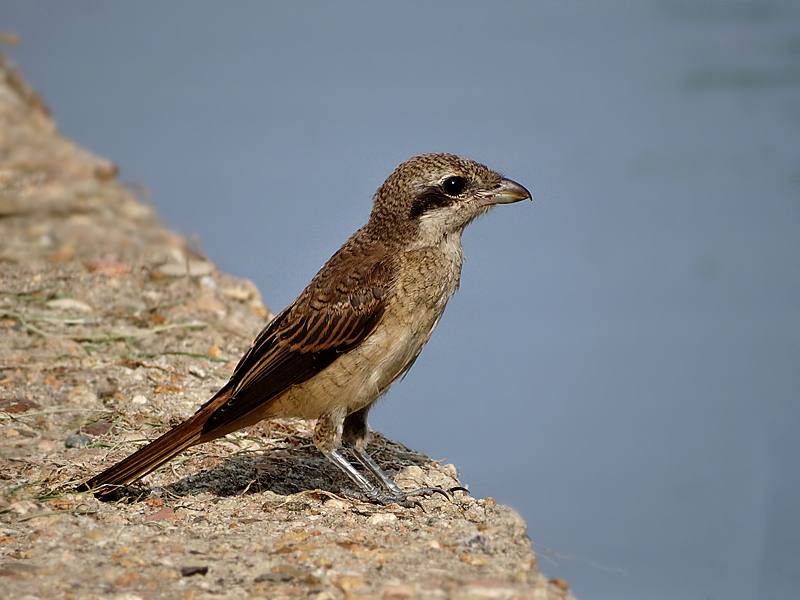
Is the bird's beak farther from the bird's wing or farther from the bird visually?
the bird's wing

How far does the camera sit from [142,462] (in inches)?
169

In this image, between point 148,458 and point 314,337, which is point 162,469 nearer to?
point 148,458

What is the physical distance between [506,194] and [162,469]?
2420mm

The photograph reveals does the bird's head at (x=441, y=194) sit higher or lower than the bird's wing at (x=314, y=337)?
higher

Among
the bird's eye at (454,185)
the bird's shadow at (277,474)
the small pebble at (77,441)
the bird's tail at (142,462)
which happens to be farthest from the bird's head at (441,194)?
the small pebble at (77,441)

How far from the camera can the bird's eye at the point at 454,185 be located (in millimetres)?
4688

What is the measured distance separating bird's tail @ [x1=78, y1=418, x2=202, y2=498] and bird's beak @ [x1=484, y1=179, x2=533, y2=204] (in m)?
1.99

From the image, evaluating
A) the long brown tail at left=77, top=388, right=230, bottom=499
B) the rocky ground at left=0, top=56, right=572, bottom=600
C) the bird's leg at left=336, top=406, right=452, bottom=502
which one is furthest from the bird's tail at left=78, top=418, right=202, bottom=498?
the bird's leg at left=336, top=406, right=452, bottom=502

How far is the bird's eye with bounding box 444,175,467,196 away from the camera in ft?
15.4

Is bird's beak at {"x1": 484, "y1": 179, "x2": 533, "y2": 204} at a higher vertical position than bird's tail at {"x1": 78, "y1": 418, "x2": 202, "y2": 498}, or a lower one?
higher

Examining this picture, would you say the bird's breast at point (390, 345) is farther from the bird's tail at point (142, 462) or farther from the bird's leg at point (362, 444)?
the bird's tail at point (142, 462)

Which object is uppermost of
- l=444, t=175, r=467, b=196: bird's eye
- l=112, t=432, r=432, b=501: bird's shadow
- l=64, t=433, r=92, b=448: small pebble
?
l=444, t=175, r=467, b=196: bird's eye

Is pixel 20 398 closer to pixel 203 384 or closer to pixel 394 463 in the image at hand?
pixel 203 384

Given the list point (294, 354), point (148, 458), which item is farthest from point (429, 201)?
point (148, 458)
